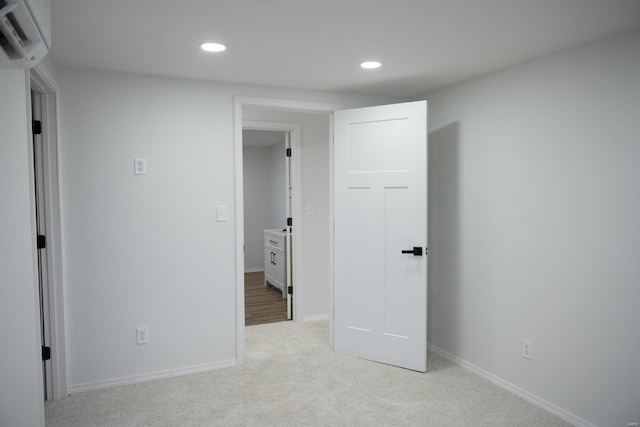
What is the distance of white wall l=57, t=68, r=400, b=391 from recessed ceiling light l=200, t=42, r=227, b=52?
735 millimetres

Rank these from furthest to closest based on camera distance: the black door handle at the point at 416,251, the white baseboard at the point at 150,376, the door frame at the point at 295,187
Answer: the door frame at the point at 295,187 → the black door handle at the point at 416,251 → the white baseboard at the point at 150,376

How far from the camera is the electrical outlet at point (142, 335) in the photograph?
306 cm

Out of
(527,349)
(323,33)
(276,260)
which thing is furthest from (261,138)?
(527,349)

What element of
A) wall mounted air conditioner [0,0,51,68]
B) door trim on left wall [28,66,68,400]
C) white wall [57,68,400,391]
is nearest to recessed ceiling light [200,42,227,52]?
white wall [57,68,400,391]

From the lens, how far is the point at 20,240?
1852 mm

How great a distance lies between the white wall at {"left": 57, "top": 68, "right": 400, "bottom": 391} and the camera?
9.52 ft

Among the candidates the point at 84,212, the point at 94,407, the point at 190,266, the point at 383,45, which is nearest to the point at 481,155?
the point at 383,45

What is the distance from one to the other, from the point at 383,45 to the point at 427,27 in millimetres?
344

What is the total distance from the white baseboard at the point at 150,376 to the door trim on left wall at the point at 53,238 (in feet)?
0.44

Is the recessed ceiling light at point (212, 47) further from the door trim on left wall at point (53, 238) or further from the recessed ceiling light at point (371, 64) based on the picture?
the door trim on left wall at point (53, 238)

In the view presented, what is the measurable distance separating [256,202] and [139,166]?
470 centimetres

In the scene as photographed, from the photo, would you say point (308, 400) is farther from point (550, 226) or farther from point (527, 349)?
point (550, 226)


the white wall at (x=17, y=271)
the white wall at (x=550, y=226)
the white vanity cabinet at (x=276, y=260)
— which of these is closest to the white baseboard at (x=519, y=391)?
the white wall at (x=550, y=226)

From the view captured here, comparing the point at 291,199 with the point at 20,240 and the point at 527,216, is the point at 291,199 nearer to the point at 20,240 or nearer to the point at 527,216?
the point at 527,216
